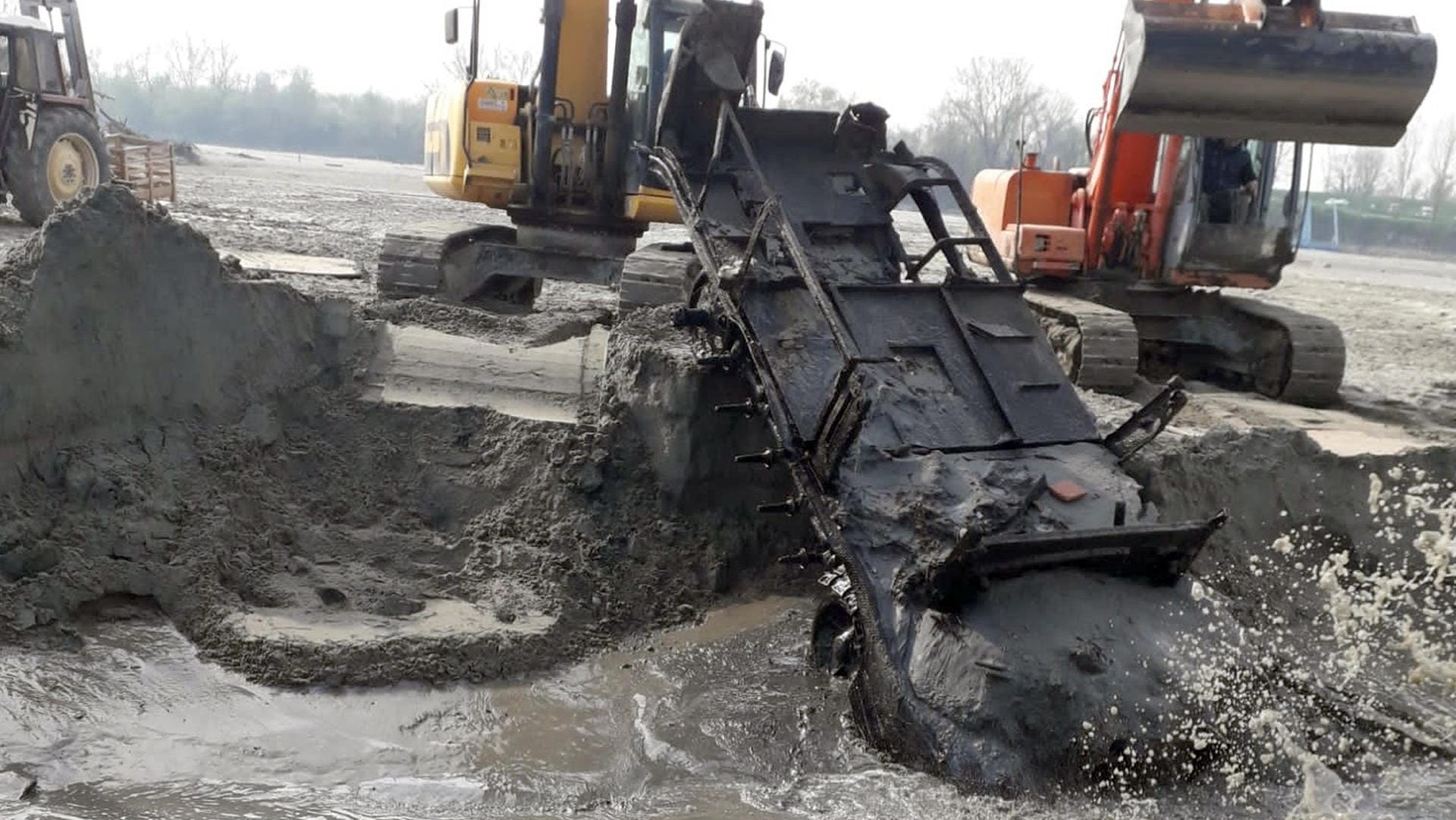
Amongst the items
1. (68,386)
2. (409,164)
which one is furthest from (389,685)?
(409,164)

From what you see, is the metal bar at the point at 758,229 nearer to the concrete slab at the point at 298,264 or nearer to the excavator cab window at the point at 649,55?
the excavator cab window at the point at 649,55

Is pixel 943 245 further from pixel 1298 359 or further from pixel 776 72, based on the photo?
pixel 1298 359

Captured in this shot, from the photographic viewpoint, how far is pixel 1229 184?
10.6 m

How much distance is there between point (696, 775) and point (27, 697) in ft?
7.32

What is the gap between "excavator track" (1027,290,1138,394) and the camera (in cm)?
980

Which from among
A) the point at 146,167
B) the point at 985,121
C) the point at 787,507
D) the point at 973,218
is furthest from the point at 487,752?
the point at 985,121

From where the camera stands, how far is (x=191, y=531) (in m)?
5.73

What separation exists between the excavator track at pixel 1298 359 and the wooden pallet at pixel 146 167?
44.4ft

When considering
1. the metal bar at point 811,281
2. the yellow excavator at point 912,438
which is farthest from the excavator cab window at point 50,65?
the metal bar at point 811,281

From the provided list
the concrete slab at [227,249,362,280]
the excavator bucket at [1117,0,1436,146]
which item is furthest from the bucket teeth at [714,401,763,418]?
the concrete slab at [227,249,362,280]

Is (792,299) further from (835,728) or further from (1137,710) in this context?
(1137,710)

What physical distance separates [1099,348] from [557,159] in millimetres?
4009

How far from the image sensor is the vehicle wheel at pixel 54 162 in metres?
13.9

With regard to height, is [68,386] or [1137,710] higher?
[68,386]
